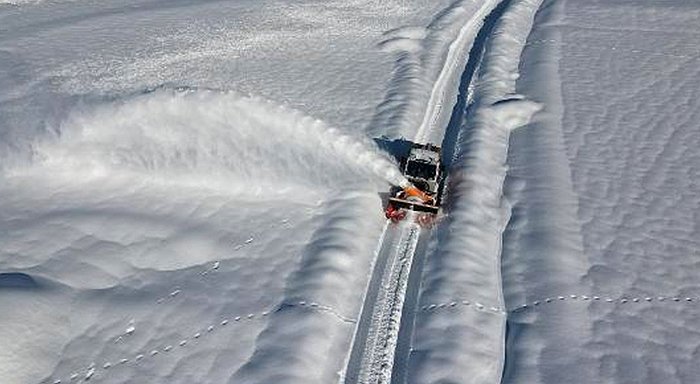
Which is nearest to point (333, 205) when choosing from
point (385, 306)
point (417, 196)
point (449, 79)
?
point (417, 196)

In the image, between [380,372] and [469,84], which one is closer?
[380,372]

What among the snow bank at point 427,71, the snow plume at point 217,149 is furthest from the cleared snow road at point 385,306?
the snow bank at point 427,71

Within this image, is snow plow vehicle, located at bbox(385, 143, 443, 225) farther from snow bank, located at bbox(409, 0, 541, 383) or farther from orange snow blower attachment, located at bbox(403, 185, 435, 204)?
snow bank, located at bbox(409, 0, 541, 383)

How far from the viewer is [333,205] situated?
500 inches

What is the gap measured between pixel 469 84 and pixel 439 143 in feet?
11.6

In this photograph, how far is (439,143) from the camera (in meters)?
15.2

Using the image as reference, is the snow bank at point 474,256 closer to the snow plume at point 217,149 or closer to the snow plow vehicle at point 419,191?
the snow plow vehicle at point 419,191

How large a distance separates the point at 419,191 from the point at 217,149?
4.15 metres

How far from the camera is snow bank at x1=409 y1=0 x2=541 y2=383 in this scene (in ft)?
31.1

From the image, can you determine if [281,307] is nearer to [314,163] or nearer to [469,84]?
[314,163]

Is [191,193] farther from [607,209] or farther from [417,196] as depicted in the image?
[607,209]

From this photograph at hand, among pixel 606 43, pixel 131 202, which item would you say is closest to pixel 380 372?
pixel 131 202

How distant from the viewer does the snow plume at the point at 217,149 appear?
13289 mm

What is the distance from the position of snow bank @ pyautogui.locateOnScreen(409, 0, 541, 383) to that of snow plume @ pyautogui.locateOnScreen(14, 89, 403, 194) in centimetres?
167
